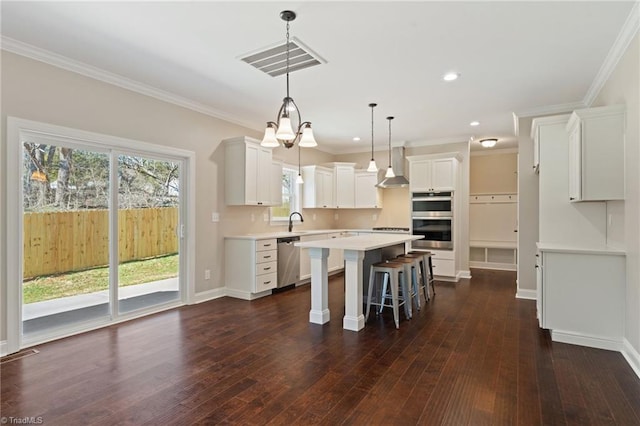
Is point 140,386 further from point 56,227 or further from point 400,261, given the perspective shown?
point 400,261

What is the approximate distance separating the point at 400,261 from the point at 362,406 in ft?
7.71

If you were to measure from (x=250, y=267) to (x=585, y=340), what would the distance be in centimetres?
392

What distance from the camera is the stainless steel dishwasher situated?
5449 millimetres

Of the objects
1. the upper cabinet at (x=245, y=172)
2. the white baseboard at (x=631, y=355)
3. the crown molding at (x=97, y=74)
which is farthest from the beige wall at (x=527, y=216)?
the crown molding at (x=97, y=74)

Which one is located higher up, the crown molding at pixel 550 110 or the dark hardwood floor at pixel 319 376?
the crown molding at pixel 550 110

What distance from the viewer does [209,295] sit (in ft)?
16.3

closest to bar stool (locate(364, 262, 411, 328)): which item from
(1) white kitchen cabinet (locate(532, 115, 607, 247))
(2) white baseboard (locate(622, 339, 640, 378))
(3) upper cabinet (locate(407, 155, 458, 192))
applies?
(1) white kitchen cabinet (locate(532, 115, 607, 247))

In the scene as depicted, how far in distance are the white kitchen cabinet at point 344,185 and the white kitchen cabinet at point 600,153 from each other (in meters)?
4.68

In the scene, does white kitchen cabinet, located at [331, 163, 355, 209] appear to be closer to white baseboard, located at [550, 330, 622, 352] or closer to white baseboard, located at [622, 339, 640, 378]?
white baseboard, located at [550, 330, 622, 352]

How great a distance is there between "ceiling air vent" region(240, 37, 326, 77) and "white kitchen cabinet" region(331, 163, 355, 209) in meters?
3.98

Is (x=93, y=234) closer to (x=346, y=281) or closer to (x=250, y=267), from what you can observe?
(x=250, y=267)

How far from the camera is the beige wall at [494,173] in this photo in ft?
25.4

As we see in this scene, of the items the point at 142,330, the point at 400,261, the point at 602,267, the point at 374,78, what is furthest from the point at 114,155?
the point at 602,267

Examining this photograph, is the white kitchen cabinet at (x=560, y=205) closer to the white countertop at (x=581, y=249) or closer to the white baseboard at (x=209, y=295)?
the white countertop at (x=581, y=249)
